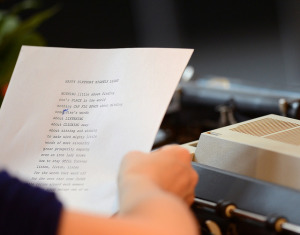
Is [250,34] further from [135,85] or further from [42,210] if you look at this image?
[42,210]

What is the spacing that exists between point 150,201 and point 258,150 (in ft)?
Result: 1.28

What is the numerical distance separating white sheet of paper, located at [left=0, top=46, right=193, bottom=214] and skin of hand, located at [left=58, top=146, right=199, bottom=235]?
11 centimetres

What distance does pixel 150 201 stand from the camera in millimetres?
688

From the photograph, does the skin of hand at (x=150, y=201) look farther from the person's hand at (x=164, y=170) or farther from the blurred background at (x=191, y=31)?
the blurred background at (x=191, y=31)

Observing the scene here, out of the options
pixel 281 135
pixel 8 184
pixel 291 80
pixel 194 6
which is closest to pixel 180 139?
pixel 281 135

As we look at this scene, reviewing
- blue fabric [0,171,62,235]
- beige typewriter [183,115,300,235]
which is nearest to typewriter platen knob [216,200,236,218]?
beige typewriter [183,115,300,235]

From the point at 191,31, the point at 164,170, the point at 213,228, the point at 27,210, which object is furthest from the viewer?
the point at 191,31

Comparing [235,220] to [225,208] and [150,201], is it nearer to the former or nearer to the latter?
[225,208]

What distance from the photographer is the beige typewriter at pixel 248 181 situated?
3.12 ft

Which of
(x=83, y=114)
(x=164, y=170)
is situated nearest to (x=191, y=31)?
(x=83, y=114)

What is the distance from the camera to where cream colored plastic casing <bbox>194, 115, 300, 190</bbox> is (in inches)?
38.9

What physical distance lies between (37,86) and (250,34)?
388 centimetres

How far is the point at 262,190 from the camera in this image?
0.98 m

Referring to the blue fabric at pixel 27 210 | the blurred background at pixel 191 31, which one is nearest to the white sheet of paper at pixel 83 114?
the blue fabric at pixel 27 210
